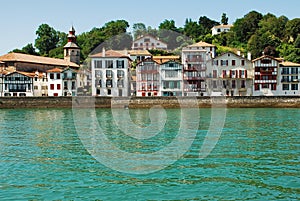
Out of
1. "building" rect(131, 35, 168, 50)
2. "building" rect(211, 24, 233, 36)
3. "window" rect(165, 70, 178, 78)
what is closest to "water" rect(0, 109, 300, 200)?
"window" rect(165, 70, 178, 78)

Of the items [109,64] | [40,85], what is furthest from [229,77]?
[40,85]


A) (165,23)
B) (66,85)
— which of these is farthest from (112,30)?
(66,85)

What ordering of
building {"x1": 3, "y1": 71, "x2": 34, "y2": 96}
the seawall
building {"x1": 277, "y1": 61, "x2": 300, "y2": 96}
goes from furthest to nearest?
building {"x1": 3, "y1": 71, "x2": 34, "y2": 96}
building {"x1": 277, "y1": 61, "x2": 300, "y2": 96}
the seawall

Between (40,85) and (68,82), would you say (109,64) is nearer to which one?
(68,82)

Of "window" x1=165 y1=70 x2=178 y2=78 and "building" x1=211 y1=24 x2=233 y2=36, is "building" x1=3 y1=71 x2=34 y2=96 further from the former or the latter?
"building" x1=211 y1=24 x2=233 y2=36

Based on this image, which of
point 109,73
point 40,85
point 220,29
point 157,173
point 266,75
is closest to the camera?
point 157,173

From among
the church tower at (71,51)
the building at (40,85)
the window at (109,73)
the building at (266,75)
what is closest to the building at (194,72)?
the building at (266,75)

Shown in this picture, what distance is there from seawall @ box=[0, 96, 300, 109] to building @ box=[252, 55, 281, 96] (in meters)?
10.1

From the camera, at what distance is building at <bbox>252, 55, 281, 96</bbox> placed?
6831 cm

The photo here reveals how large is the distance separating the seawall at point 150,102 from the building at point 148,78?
950 cm

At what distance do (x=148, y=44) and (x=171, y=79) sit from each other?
4112cm

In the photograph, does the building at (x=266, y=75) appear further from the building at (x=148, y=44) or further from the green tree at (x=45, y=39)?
the green tree at (x=45, y=39)

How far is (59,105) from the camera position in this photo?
61.1 m

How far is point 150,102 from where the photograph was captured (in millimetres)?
59844
